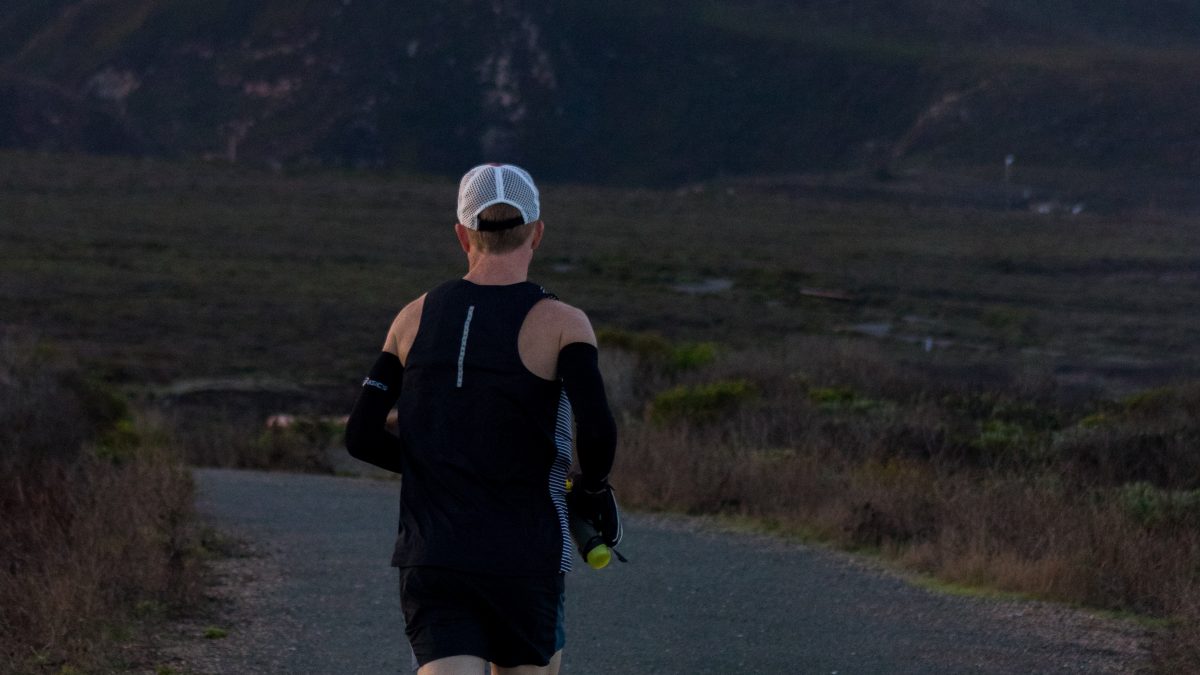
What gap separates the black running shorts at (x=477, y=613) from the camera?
4.21 m

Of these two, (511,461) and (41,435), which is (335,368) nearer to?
(41,435)

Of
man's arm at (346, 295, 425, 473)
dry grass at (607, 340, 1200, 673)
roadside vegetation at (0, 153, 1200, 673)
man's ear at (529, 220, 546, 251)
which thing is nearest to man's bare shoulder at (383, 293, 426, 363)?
man's arm at (346, 295, 425, 473)

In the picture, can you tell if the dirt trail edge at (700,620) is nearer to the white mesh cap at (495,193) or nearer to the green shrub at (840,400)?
the white mesh cap at (495,193)

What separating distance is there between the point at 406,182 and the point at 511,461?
9790cm

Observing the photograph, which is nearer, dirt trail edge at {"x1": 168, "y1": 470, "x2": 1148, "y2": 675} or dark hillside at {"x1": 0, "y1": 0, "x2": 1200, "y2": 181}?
dirt trail edge at {"x1": 168, "y1": 470, "x2": 1148, "y2": 675}

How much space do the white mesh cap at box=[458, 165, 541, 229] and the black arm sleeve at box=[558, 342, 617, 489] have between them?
0.38 meters

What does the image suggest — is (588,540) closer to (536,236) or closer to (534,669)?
(534,669)

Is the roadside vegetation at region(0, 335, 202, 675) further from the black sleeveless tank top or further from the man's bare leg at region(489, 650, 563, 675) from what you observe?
the black sleeveless tank top

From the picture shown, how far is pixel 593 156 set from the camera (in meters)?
128

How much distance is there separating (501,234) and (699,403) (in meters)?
10.9

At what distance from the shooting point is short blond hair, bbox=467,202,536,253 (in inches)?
170

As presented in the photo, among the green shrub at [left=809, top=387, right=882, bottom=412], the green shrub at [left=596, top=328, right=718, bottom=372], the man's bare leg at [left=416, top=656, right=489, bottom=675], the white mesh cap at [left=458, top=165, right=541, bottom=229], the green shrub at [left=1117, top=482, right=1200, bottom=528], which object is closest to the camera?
the man's bare leg at [left=416, top=656, right=489, bottom=675]

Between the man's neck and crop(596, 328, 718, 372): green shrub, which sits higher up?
crop(596, 328, 718, 372): green shrub

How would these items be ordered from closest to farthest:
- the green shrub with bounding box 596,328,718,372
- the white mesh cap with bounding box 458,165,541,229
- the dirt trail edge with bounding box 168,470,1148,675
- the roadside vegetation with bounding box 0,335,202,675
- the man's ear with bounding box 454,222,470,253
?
the white mesh cap with bounding box 458,165,541,229 → the man's ear with bounding box 454,222,470,253 → the roadside vegetation with bounding box 0,335,202,675 → the dirt trail edge with bounding box 168,470,1148,675 → the green shrub with bounding box 596,328,718,372
